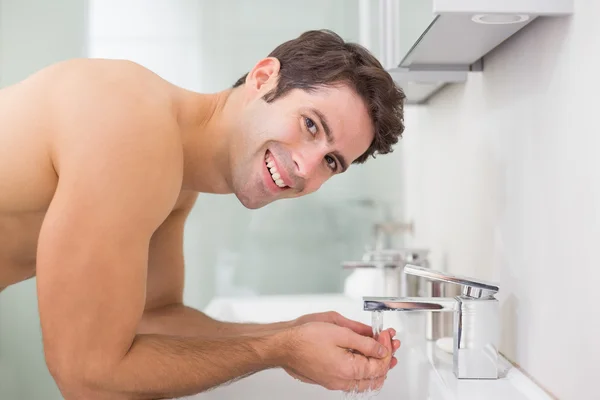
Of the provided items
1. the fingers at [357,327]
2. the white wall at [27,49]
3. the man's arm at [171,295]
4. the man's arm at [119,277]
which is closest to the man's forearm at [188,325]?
the man's arm at [171,295]

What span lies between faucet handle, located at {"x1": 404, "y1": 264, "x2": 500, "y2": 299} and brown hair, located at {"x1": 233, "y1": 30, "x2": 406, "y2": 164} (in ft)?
0.76

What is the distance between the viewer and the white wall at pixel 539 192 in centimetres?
69

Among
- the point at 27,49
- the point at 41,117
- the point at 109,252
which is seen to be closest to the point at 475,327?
the point at 109,252

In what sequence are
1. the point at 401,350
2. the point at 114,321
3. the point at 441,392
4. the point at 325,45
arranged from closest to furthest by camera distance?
the point at 114,321 → the point at 441,392 → the point at 325,45 → the point at 401,350

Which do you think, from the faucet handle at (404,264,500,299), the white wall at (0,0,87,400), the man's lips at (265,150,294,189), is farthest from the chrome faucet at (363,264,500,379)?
the white wall at (0,0,87,400)

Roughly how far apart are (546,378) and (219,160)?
58 centimetres

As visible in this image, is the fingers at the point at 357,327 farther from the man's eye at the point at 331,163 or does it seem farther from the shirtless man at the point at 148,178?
the man's eye at the point at 331,163

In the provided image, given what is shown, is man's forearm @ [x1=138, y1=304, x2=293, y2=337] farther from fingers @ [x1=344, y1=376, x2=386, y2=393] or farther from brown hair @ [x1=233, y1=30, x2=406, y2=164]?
brown hair @ [x1=233, y1=30, x2=406, y2=164]

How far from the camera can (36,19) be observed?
159cm

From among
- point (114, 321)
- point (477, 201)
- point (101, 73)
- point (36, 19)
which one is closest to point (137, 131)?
point (101, 73)

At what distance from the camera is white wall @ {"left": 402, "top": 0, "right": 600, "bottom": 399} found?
69 cm

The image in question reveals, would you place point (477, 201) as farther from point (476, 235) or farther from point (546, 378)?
point (546, 378)

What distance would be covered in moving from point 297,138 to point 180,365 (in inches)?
13.9

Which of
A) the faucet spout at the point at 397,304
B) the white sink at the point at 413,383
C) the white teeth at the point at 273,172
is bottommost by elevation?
the white sink at the point at 413,383
